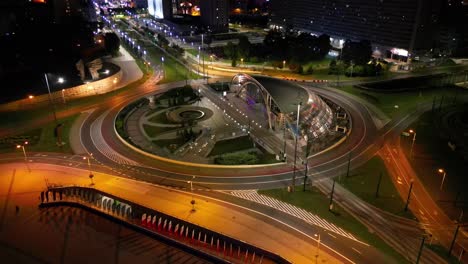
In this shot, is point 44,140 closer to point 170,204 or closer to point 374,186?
point 170,204

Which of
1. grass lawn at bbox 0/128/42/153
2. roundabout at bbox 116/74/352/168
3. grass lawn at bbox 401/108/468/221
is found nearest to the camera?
grass lawn at bbox 401/108/468/221

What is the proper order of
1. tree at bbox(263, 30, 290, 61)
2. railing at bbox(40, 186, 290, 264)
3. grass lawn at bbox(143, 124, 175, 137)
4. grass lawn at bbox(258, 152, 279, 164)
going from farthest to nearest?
1. tree at bbox(263, 30, 290, 61)
2. grass lawn at bbox(143, 124, 175, 137)
3. grass lawn at bbox(258, 152, 279, 164)
4. railing at bbox(40, 186, 290, 264)

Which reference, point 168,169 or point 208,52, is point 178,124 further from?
point 208,52

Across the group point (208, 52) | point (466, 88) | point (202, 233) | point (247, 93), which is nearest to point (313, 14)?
point (208, 52)

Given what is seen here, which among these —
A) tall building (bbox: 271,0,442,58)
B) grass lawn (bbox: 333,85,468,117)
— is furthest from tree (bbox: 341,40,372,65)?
grass lawn (bbox: 333,85,468,117)

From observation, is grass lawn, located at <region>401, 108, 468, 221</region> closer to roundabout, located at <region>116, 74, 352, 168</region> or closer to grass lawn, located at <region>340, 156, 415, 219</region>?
grass lawn, located at <region>340, 156, 415, 219</region>

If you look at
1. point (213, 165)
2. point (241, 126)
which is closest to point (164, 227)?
point (213, 165)

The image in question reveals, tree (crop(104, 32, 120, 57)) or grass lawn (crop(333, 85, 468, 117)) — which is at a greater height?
tree (crop(104, 32, 120, 57))
